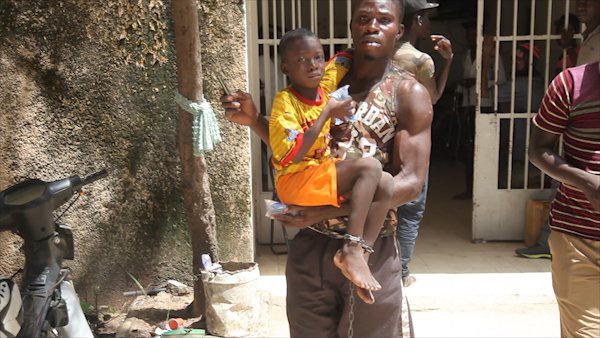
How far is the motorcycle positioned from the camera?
2547mm

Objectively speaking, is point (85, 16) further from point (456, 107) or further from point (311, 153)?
point (456, 107)

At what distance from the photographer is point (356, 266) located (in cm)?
196

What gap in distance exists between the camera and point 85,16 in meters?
3.89

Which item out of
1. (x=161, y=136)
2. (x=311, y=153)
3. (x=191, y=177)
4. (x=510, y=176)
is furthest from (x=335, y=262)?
(x=510, y=176)

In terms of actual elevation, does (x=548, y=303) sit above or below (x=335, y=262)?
below

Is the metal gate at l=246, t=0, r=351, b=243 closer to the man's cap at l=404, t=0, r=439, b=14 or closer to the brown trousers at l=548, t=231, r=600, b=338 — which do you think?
the man's cap at l=404, t=0, r=439, b=14

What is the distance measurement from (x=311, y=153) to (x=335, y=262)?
37cm

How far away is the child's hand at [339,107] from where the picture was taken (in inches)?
77.5

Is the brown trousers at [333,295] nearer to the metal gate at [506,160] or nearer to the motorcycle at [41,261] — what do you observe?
the motorcycle at [41,261]

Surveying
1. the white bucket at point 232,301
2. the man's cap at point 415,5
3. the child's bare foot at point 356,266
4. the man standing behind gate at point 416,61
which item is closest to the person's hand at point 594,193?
the child's bare foot at point 356,266

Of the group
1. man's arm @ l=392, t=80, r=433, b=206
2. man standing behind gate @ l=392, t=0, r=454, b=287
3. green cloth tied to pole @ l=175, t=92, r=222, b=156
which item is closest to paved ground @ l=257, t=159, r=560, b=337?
man standing behind gate @ l=392, t=0, r=454, b=287

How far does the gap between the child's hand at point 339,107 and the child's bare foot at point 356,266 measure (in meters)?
0.41

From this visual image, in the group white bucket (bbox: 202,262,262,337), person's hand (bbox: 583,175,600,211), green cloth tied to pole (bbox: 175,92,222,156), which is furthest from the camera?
white bucket (bbox: 202,262,262,337)

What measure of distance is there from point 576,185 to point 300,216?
1.05 metres
